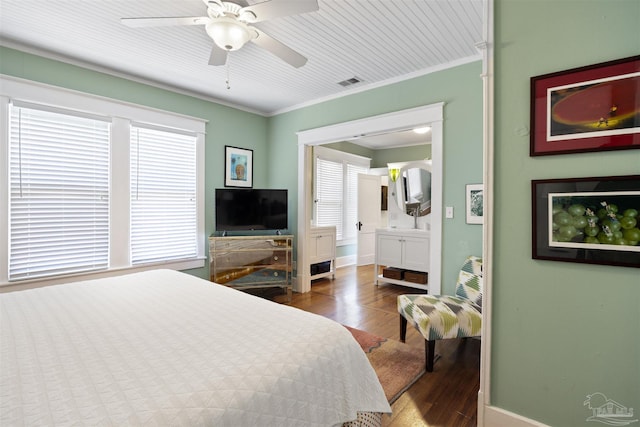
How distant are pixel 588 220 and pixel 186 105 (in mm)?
4095

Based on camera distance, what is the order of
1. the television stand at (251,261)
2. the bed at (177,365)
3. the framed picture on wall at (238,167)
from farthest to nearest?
the framed picture on wall at (238,167)
the television stand at (251,261)
the bed at (177,365)

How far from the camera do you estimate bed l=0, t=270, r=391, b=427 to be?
0.84 metres

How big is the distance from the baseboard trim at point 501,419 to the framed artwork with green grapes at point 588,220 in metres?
0.87

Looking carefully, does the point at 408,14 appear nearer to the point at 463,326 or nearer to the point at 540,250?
the point at 540,250

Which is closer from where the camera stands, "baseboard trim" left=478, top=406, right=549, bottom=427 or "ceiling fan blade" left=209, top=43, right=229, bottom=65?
"baseboard trim" left=478, top=406, right=549, bottom=427

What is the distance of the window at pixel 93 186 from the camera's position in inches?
108

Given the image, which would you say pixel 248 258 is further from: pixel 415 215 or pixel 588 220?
pixel 588 220

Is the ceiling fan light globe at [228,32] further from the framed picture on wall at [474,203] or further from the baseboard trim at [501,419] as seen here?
the baseboard trim at [501,419]

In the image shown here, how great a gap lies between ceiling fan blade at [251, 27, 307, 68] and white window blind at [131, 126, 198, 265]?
2188 mm

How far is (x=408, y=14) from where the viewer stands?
88.9 inches

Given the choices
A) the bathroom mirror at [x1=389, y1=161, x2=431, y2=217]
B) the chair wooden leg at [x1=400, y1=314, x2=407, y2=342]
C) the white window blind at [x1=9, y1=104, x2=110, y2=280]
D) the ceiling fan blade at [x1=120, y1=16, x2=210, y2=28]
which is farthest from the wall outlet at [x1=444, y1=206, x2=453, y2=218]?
the white window blind at [x1=9, y1=104, x2=110, y2=280]

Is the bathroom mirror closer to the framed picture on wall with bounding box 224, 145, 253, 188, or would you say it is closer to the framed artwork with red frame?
the framed picture on wall with bounding box 224, 145, 253, 188

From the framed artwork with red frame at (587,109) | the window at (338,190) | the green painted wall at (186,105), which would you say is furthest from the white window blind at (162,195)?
the framed artwork with red frame at (587,109)
